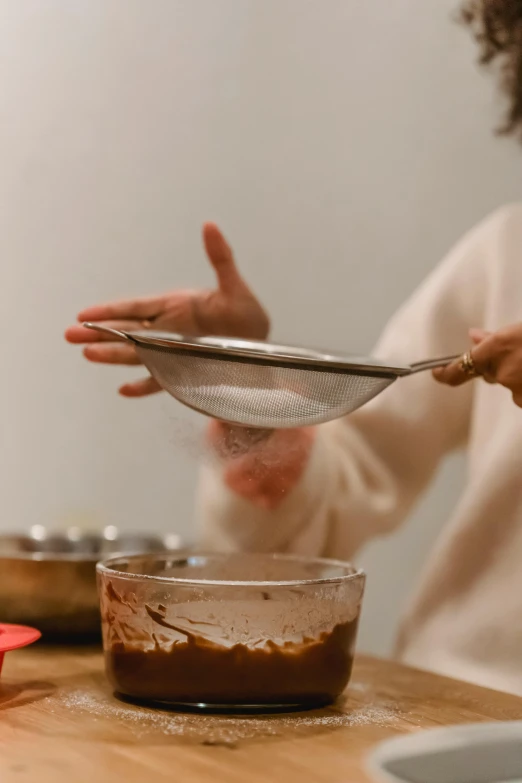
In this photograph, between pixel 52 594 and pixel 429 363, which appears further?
pixel 52 594

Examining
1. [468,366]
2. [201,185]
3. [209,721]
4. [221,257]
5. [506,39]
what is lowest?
[209,721]

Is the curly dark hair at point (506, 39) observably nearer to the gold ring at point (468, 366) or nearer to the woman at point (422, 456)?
the woman at point (422, 456)

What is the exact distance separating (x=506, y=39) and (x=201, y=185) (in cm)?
60

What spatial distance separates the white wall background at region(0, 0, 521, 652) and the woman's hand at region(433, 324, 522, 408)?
848mm

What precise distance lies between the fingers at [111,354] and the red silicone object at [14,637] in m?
0.30

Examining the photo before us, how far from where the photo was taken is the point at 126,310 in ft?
3.02

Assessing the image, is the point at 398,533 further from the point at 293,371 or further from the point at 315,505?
the point at 293,371

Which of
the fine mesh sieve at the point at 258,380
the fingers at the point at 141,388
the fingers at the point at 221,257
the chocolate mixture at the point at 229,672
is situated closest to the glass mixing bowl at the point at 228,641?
the chocolate mixture at the point at 229,672

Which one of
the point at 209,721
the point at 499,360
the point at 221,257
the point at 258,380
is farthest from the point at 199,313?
the point at 209,721

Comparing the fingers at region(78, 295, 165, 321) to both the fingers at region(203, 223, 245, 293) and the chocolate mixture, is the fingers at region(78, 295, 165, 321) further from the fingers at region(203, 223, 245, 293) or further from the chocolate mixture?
the chocolate mixture

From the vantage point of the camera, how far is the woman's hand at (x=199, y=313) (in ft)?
2.95

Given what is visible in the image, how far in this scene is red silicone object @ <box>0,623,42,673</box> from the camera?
628 millimetres

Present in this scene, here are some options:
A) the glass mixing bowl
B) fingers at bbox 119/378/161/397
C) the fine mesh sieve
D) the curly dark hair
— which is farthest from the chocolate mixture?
the curly dark hair

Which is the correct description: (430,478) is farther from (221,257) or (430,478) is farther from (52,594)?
(52,594)
